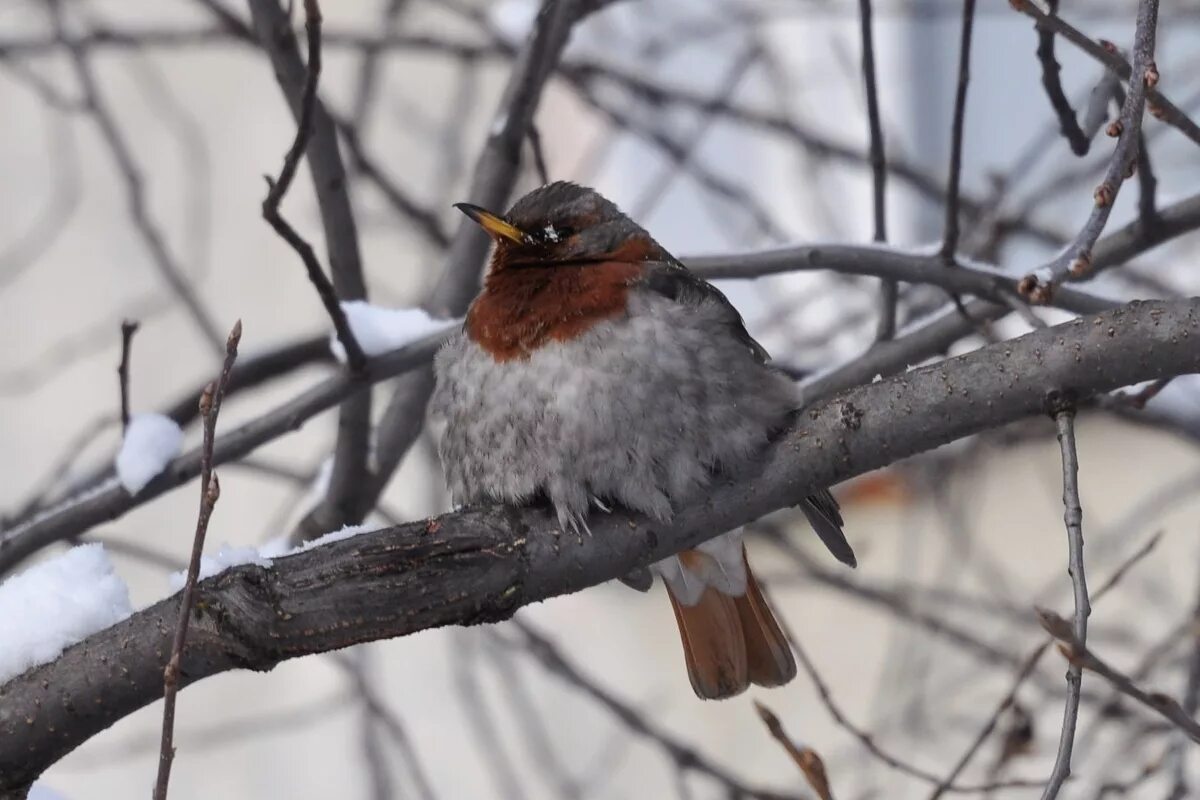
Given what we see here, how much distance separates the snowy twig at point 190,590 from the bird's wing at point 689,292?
0.72m

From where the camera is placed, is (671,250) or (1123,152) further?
(671,250)

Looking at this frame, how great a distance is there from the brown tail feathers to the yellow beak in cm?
60

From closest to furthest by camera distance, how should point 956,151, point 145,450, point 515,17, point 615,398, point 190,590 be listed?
1. point 190,590
2. point 615,398
3. point 956,151
4. point 145,450
5. point 515,17

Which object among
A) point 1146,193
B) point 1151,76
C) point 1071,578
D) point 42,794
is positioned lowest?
point 1071,578

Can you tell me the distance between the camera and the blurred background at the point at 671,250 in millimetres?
3672

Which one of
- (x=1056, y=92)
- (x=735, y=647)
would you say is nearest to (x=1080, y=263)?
(x=1056, y=92)

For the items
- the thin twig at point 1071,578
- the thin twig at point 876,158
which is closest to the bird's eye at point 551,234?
the thin twig at point 876,158

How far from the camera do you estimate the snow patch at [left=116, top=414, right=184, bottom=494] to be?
6.44 ft

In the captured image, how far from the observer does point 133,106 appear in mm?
5277

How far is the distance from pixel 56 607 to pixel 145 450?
1.83ft

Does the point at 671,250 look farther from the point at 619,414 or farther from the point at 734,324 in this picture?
the point at 619,414

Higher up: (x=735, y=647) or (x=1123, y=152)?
(x=735, y=647)

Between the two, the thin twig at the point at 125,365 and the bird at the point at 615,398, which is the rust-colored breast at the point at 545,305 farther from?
the thin twig at the point at 125,365

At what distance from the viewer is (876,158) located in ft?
6.70
